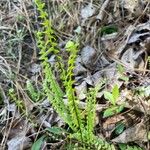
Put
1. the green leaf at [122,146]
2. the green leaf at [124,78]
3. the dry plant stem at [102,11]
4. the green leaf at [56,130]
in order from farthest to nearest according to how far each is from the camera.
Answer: the dry plant stem at [102,11]
the green leaf at [124,78]
the green leaf at [56,130]
the green leaf at [122,146]

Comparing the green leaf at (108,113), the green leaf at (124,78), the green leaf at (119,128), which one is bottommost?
the green leaf at (119,128)

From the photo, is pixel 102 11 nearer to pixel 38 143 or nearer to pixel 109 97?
pixel 109 97

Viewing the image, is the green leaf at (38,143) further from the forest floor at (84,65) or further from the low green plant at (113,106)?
the low green plant at (113,106)

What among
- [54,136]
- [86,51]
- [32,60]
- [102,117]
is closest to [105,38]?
[86,51]

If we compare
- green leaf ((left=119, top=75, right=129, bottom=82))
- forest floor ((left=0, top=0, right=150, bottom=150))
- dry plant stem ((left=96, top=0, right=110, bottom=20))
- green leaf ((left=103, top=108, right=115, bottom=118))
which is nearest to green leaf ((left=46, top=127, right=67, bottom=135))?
forest floor ((left=0, top=0, right=150, bottom=150))

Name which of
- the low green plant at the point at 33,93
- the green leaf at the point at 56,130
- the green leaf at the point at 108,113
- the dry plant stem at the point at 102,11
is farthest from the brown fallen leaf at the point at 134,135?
the dry plant stem at the point at 102,11

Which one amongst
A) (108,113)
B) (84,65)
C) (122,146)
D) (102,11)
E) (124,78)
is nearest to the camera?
(122,146)

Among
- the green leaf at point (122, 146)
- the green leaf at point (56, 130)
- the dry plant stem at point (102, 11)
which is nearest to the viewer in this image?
the green leaf at point (122, 146)

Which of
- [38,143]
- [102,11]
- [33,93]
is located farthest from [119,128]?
[102,11]
